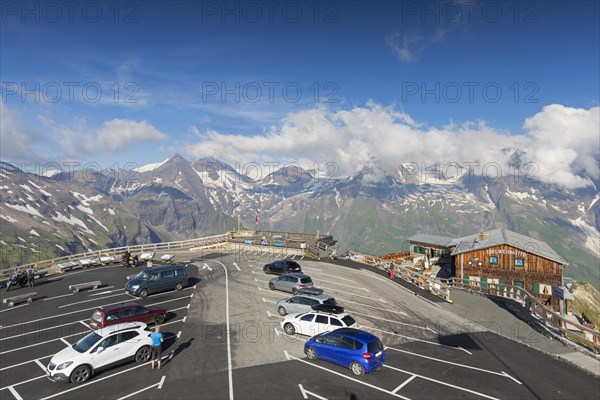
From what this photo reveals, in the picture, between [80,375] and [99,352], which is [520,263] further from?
[80,375]

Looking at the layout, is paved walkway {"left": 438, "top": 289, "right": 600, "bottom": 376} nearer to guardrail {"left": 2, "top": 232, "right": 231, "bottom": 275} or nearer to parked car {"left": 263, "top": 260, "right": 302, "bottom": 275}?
parked car {"left": 263, "top": 260, "right": 302, "bottom": 275}

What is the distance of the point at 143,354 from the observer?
1950 centimetres

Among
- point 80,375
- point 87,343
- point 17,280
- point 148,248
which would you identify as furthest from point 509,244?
point 17,280

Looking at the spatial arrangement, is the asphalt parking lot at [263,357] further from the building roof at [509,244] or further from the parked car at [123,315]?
the building roof at [509,244]

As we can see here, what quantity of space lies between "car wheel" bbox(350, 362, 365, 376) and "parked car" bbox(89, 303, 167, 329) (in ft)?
44.5

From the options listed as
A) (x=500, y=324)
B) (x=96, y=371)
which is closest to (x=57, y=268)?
(x=96, y=371)

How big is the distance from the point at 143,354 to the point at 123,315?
447 centimetres

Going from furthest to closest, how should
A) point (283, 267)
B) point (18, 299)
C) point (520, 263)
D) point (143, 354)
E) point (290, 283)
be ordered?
point (520, 263) < point (283, 267) < point (290, 283) < point (18, 299) < point (143, 354)

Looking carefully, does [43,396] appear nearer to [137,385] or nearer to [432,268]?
[137,385]

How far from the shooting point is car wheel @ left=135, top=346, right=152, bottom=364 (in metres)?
19.3

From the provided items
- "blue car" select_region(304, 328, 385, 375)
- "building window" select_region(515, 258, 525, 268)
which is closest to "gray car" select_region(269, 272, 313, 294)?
"blue car" select_region(304, 328, 385, 375)

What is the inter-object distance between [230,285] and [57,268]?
23.6m

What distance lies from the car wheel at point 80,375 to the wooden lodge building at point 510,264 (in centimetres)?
4070

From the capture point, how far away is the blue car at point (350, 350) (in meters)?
18.0
